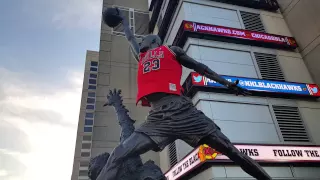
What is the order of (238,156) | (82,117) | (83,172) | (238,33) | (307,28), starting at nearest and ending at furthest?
(238,156), (238,33), (307,28), (83,172), (82,117)

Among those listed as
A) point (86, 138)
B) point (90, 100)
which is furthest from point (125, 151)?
point (86, 138)

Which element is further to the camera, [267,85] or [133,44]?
[267,85]

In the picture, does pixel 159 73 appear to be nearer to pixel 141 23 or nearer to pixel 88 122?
pixel 141 23

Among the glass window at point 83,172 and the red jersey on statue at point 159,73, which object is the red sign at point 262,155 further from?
the glass window at point 83,172

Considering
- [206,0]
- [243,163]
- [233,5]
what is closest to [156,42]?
[243,163]

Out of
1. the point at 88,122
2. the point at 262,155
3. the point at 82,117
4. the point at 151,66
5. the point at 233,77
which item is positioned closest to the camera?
the point at 151,66

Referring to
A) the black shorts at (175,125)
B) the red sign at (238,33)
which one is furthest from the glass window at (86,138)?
the black shorts at (175,125)

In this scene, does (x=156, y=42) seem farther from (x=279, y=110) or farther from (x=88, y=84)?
(x=88, y=84)

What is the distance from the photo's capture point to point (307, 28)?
15188mm

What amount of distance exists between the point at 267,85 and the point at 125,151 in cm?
1182

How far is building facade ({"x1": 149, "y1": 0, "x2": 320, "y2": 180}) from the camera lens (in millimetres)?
11180

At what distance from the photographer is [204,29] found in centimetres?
1418

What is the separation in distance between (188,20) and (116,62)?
6710mm

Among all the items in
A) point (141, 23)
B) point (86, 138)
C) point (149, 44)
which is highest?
point (141, 23)
